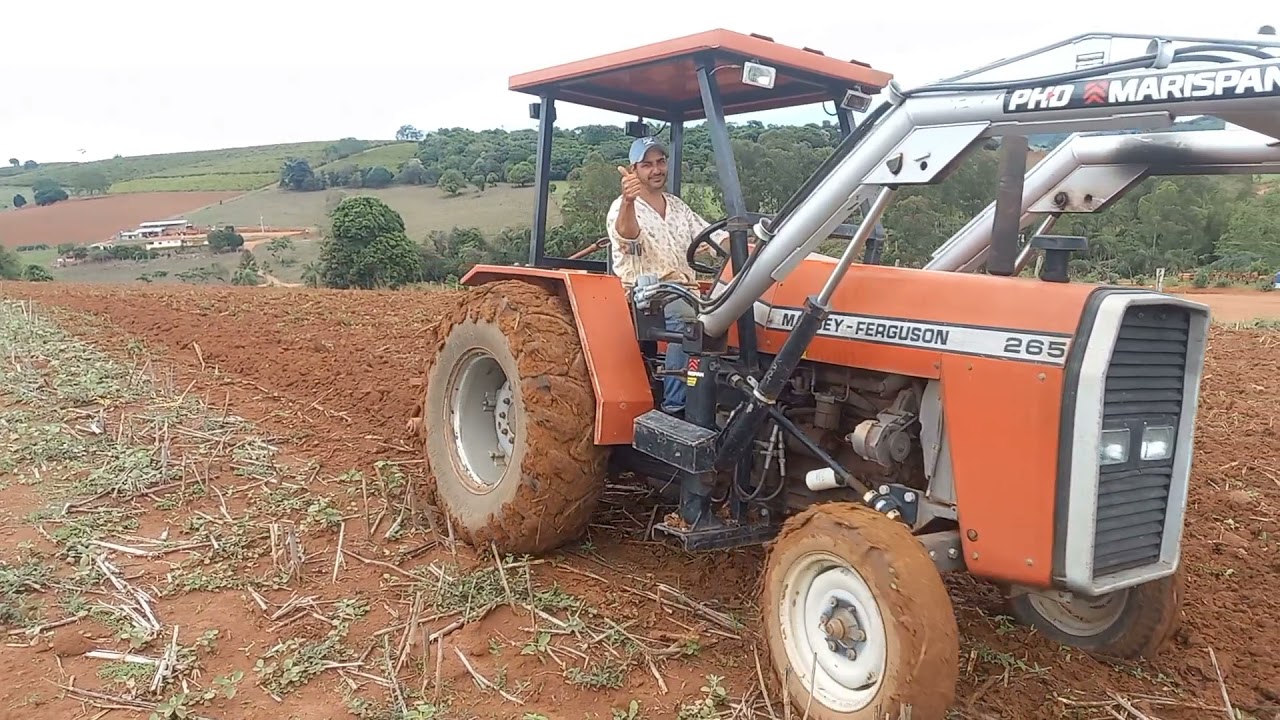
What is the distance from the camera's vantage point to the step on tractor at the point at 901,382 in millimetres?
2738

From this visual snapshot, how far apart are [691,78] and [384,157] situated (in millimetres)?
48030

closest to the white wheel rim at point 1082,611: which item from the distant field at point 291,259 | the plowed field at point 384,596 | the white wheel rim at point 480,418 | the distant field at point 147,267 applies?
the plowed field at point 384,596

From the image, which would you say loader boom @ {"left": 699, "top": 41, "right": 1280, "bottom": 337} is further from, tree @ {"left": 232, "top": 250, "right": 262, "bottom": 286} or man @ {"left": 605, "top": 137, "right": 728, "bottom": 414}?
tree @ {"left": 232, "top": 250, "right": 262, "bottom": 286}

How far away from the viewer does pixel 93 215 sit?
42.2 m

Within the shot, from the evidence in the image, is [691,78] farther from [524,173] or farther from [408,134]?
[408,134]

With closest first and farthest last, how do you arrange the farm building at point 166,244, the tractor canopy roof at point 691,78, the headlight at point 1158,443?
the headlight at point 1158,443, the tractor canopy roof at point 691,78, the farm building at point 166,244

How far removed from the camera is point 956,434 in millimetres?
3068

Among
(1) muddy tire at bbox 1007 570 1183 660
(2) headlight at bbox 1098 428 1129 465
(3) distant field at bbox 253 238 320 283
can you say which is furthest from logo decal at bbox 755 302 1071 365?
(3) distant field at bbox 253 238 320 283

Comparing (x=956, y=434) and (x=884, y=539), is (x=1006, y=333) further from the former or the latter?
(x=884, y=539)

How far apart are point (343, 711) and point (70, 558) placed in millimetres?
1879

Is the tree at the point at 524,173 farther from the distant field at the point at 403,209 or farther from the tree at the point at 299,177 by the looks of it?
the tree at the point at 299,177

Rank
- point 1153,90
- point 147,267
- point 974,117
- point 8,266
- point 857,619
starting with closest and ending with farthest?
point 1153,90
point 974,117
point 857,619
point 8,266
point 147,267

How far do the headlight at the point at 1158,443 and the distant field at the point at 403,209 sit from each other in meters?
20.2

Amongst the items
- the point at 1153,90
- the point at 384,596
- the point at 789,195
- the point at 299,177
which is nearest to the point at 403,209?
the point at 299,177
